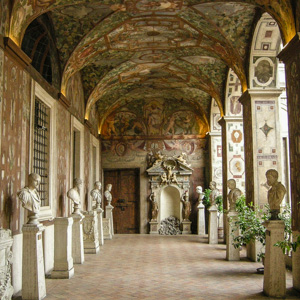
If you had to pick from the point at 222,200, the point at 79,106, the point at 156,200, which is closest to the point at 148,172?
the point at 156,200

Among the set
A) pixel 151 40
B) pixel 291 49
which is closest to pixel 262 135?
pixel 291 49

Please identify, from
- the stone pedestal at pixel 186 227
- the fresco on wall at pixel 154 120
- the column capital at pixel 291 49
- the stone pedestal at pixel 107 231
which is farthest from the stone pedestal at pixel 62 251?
the fresco on wall at pixel 154 120

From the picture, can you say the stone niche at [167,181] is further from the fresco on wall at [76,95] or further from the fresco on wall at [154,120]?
the fresco on wall at [76,95]

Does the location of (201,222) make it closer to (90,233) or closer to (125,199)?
(125,199)

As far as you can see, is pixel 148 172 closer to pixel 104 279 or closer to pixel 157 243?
pixel 157 243

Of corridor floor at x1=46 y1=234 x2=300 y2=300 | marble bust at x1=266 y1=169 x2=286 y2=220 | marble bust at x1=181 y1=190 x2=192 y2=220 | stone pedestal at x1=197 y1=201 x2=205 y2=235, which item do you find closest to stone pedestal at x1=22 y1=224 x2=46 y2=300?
corridor floor at x1=46 y1=234 x2=300 y2=300

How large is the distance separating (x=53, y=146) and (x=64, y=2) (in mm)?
3440

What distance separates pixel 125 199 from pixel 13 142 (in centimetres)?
1167

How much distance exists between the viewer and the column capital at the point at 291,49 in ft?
22.6

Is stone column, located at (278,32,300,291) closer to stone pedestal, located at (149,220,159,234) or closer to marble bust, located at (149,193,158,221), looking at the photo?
marble bust, located at (149,193,158,221)

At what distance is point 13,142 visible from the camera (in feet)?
23.5

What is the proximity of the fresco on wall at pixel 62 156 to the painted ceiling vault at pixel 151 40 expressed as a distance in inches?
35.6

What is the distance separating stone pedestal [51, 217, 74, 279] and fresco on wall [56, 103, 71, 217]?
1.98 meters

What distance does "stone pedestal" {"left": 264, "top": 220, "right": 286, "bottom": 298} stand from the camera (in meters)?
6.39
